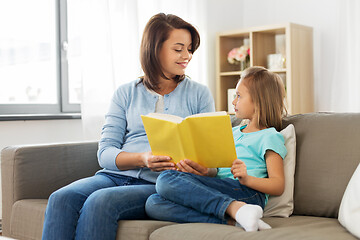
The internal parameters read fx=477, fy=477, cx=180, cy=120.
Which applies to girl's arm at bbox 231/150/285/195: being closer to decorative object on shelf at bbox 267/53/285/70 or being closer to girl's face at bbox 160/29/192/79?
girl's face at bbox 160/29/192/79

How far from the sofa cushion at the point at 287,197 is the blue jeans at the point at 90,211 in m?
0.43

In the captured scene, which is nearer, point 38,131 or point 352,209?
point 352,209

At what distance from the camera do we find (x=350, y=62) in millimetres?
3523

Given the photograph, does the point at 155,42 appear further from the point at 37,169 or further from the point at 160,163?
the point at 37,169

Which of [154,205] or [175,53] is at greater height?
[175,53]

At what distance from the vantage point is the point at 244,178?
157 centimetres

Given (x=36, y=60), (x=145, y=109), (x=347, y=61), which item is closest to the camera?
(x=145, y=109)

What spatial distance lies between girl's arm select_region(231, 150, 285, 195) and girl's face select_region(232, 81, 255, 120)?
0.21 m

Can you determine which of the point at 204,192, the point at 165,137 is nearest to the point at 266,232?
the point at 204,192

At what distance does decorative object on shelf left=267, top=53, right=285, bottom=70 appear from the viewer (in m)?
3.74

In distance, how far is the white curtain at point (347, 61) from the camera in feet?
11.4

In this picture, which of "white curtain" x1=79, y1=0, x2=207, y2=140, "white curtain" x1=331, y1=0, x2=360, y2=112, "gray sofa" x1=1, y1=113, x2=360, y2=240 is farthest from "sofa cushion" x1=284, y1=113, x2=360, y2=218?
"white curtain" x1=331, y1=0, x2=360, y2=112

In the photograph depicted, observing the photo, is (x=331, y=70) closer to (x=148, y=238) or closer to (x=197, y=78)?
(x=197, y=78)

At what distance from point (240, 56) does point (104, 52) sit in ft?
4.39
